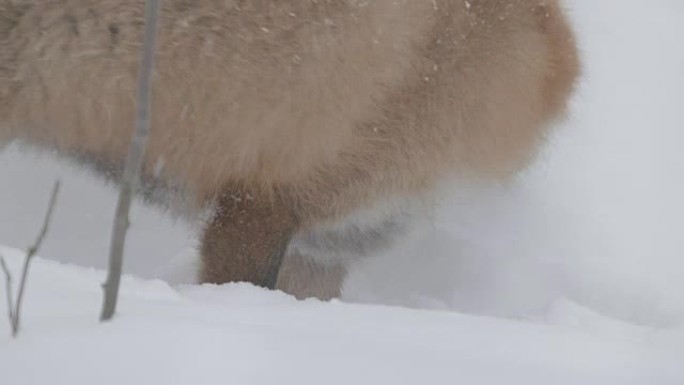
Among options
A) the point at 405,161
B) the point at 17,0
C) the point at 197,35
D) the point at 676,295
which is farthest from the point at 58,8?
the point at 676,295

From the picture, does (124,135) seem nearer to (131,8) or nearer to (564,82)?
(131,8)

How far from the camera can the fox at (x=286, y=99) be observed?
2830 millimetres

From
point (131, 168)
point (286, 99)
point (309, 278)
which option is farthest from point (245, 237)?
point (131, 168)

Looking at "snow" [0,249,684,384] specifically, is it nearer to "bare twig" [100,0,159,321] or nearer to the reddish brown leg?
"bare twig" [100,0,159,321]

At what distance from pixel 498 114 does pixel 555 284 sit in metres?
0.72

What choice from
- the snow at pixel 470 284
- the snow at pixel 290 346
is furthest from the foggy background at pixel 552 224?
the snow at pixel 290 346

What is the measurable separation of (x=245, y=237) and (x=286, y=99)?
494 mm

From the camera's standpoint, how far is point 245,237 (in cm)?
316

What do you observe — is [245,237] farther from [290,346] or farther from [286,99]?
[290,346]

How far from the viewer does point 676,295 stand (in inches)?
135

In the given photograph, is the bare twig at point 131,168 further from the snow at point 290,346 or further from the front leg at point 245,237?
the front leg at point 245,237

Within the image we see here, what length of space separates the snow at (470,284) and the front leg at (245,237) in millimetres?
254

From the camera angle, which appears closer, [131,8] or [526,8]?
[131,8]

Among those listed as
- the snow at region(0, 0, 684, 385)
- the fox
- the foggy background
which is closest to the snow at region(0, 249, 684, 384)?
the snow at region(0, 0, 684, 385)
